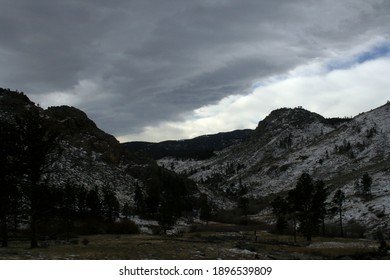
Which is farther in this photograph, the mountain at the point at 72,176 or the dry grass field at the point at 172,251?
the mountain at the point at 72,176

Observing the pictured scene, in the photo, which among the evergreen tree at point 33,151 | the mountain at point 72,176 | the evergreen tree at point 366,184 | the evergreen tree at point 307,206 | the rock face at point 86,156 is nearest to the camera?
the evergreen tree at point 33,151

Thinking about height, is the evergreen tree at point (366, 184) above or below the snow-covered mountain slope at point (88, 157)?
below

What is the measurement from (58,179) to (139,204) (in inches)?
1000

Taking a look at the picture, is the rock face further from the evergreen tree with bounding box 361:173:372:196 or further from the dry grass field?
the dry grass field

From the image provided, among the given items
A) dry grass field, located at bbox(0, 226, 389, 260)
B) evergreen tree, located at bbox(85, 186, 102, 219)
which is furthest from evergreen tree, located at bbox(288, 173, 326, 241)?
evergreen tree, located at bbox(85, 186, 102, 219)

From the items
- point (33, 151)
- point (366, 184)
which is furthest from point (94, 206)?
point (366, 184)

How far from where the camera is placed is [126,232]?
266 feet

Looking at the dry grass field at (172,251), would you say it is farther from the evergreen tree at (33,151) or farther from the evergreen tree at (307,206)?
the evergreen tree at (307,206)

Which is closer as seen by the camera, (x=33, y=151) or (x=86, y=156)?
(x=33, y=151)

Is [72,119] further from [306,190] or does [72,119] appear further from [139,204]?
[306,190]

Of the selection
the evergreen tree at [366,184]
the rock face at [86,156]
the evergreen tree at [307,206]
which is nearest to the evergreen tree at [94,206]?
the rock face at [86,156]

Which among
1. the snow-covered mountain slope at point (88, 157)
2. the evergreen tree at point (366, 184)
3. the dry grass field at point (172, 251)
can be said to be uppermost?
the snow-covered mountain slope at point (88, 157)

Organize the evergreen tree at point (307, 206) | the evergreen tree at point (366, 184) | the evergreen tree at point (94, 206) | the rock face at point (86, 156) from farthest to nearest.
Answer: the rock face at point (86, 156), the evergreen tree at point (366, 184), the evergreen tree at point (94, 206), the evergreen tree at point (307, 206)

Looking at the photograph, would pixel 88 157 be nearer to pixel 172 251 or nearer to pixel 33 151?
pixel 33 151
